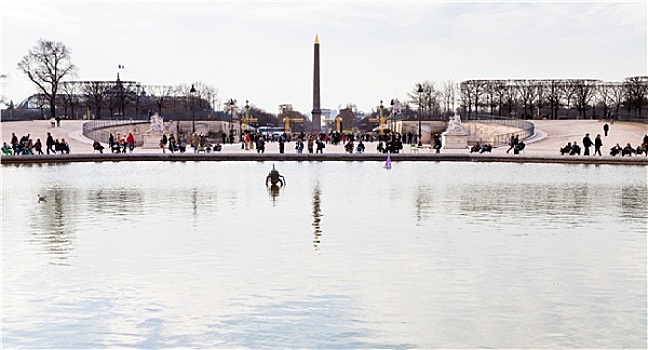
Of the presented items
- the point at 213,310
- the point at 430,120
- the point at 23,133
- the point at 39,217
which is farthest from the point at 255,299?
the point at 430,120

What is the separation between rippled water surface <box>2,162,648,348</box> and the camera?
712 cm

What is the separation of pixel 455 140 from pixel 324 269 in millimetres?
32403

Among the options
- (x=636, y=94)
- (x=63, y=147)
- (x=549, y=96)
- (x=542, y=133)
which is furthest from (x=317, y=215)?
(x=549, y=96)

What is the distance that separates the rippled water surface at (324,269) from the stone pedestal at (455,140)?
22.7 metres

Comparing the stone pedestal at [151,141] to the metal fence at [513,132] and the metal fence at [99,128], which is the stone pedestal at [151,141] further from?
the metal fence at [513,132]

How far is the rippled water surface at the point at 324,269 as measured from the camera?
7117 millimetres

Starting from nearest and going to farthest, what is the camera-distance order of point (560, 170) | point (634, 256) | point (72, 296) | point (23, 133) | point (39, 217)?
point (72, 296) < point (634, 256) < point (39, 217) < point (560, 170) < point (23, 133)

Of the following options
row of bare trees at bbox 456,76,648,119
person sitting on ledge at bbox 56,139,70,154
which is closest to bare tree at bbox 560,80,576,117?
row of bare trees at bbox 456,76,648,119

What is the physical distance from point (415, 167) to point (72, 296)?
66.4 ft

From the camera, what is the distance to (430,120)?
69.9m

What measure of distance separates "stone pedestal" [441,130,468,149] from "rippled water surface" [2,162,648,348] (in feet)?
74.4

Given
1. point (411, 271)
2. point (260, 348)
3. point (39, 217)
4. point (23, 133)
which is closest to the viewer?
point (260, 348)

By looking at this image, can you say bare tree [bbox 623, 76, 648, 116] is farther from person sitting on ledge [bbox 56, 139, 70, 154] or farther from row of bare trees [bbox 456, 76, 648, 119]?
person sitting on ledge [bbox 56, 139, 70, 154]

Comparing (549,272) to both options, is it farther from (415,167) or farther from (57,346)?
(415,167)
